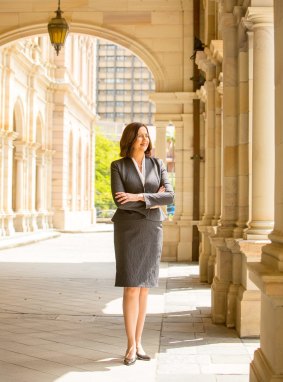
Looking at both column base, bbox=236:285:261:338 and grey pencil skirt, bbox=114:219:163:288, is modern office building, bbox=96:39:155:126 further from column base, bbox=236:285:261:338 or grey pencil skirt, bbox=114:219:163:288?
grey pencil skirt, bbox=114:219:163:288

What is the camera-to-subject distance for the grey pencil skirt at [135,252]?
210 inches

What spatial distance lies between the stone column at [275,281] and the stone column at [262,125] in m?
2.29

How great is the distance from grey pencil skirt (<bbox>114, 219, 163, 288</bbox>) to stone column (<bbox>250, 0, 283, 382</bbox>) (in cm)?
107

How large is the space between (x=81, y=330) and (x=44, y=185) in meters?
27.0

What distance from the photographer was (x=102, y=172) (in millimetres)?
61312

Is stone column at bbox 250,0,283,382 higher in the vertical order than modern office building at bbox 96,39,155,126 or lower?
lower

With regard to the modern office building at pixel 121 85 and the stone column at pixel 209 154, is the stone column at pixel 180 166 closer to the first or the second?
the stone column at pixel 209 154

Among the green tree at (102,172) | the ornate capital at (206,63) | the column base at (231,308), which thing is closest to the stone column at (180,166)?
the ornate capital at (206,63)

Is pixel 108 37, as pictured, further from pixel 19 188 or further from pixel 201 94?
pixel 19 188

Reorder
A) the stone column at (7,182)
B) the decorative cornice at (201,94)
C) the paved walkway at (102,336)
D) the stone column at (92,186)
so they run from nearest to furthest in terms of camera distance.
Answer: the paved walkway at (102,336), the decorative cornice at (201,94), the stone column at (7,182), the stone column at (92,186)

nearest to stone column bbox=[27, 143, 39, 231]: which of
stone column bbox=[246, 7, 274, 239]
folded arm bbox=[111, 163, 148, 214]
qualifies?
stone column bbox=[246, 7, 274, 239]

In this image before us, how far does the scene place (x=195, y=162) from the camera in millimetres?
15641

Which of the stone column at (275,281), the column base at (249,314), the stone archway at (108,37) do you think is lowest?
the column base at (249,314)

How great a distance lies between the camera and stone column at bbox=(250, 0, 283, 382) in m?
3.98
